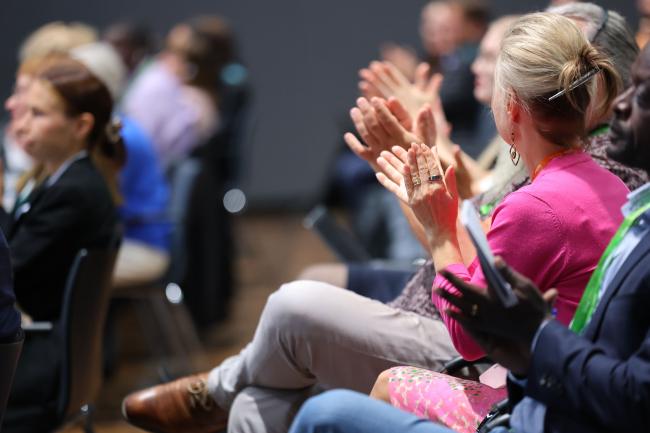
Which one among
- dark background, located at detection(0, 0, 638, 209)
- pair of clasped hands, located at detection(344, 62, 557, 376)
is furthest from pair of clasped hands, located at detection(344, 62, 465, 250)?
dark background, located at detection(0, 0, 638, 209)

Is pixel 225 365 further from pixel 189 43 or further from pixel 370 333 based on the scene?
pixel 189 43

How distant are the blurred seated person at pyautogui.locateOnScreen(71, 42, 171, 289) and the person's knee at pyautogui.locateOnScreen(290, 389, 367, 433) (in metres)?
2.44

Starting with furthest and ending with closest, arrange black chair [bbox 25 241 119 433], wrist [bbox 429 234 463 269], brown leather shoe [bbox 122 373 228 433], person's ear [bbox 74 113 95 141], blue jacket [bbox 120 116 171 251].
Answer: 1. blue jacket [bbox 120 116 171 251]
2. person's ear [bbox 74 113 95 141]
3. black chair [bbox 25 241 119 433]
4. brown leather shoe [bbox 122 373 228 433]
5. wrist [bbox 429 234 463 269]

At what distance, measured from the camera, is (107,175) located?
290 centimetres

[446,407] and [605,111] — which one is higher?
[605,111]

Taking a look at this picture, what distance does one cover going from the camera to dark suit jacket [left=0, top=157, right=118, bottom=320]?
257 centimetres

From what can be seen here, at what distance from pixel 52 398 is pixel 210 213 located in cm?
235

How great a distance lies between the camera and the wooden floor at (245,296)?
13.6 feet

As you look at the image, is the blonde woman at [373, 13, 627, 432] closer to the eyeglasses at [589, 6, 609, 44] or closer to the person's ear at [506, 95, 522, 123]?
the person's ear at [506, 95, 522, 123]

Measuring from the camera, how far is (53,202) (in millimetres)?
2619

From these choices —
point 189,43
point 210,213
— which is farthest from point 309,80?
point 210,213

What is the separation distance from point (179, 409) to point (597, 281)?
1.04m

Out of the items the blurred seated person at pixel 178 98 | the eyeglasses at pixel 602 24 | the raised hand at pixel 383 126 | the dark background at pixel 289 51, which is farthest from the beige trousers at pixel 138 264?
the dark background at pixel 289 51

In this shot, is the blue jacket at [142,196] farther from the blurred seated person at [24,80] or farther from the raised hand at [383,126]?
the raised hand at [383,126]
